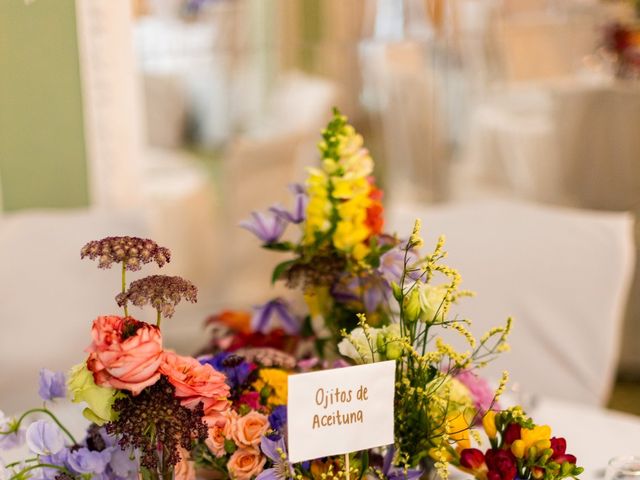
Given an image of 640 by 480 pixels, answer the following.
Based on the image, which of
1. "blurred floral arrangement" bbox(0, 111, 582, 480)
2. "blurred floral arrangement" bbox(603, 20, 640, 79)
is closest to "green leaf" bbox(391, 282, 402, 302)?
"blurred floral arrangement" bbox(0, 111, 582, 480)

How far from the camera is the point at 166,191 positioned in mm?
3641

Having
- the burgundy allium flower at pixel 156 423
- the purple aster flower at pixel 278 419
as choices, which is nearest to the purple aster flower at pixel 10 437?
the burgundy allium flower at pixel 156 423

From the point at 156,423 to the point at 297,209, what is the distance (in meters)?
0.47

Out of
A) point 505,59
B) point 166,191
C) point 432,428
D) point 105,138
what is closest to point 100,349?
point 432,428

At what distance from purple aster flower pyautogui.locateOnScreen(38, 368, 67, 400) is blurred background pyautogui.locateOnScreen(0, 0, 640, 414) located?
80 centimetres

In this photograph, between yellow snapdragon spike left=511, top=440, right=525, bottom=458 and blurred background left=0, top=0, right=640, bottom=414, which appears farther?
blurred background left=0, top=0, right=640, bottom=414

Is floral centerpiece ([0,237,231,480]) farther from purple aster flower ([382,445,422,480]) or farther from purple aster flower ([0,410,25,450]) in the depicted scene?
purple aster flower ([382,445,422,480])

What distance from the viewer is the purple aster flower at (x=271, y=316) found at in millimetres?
1299

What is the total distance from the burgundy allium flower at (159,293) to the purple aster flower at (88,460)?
0.18 meters

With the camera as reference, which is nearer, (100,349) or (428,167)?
(100,349)

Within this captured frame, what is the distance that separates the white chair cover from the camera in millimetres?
1960

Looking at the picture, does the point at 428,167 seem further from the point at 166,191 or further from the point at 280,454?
the point at 280,454

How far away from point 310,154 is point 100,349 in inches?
113

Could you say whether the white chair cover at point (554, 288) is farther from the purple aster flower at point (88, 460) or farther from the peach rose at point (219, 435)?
the purple aster flower at point (88, 460)
